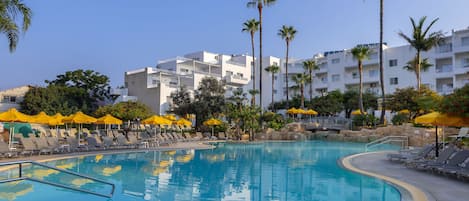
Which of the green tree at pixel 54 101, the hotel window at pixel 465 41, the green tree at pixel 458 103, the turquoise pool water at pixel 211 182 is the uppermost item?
the hotel window at pixel 465 41

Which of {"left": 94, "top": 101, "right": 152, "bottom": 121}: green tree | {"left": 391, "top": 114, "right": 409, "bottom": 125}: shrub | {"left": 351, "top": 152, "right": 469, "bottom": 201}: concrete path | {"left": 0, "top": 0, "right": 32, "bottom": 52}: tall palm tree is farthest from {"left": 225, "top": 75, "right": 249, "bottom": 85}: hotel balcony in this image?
{"left": 351, "top": 152, "right": 469, "bottom": 201}: concrete path

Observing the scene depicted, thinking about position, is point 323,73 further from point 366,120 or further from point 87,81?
point 87,81

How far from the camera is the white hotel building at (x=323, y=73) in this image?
4494 cm

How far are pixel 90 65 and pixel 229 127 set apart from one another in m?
30.6

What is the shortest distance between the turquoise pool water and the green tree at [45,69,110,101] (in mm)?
39276

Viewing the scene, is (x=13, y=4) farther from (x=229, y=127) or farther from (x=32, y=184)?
(x=229, y=127)

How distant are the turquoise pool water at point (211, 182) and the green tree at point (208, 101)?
2156 cm

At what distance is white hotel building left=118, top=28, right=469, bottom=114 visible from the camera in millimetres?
44938

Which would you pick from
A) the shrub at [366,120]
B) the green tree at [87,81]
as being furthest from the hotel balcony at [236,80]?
the shrub at [366,120]

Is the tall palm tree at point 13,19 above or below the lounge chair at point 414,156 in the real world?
above

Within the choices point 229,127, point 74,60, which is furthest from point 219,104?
point 74,60

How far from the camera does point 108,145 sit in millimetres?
20469

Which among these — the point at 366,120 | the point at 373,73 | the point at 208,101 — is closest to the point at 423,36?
the point at 366,120

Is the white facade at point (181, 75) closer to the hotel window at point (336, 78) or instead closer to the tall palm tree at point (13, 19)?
the hotel window at point (336, 78)
